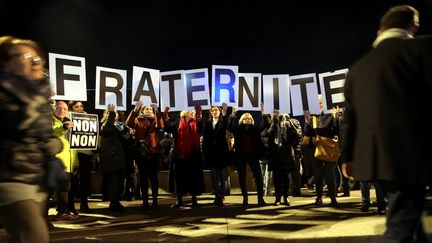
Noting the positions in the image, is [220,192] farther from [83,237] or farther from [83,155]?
[83,237]

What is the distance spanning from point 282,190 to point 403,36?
269 inches

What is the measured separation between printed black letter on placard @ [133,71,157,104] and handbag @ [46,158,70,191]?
6898 millimetres

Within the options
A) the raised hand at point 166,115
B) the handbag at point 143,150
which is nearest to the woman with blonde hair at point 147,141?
the handbag at point 143,150

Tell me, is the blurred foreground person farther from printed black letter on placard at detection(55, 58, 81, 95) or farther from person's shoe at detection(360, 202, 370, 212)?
person's shoe at detection(360, 202, 370, 212)

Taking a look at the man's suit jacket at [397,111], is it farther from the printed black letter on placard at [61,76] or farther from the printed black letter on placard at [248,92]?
the printed black letter on placard at [248,92]

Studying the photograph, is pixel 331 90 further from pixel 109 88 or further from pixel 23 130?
pixel 23 130

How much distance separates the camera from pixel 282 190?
31.5 feet

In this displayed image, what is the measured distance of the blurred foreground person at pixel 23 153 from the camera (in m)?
2.72

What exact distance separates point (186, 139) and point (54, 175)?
6464mm

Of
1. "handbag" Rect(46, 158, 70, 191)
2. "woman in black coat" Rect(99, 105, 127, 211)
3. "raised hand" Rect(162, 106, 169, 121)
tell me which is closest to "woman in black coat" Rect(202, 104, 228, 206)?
"raised hand" Rect(162, 106, 169, 121)

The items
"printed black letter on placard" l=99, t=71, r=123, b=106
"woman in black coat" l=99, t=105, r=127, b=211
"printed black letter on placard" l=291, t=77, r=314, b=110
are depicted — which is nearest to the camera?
"woman in black coat" l=99, t=105, r=127, b=211

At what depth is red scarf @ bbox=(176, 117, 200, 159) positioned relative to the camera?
9375mm

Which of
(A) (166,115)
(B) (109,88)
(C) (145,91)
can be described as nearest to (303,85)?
(A) (166,115)

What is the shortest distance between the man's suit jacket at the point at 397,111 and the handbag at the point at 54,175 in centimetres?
190
